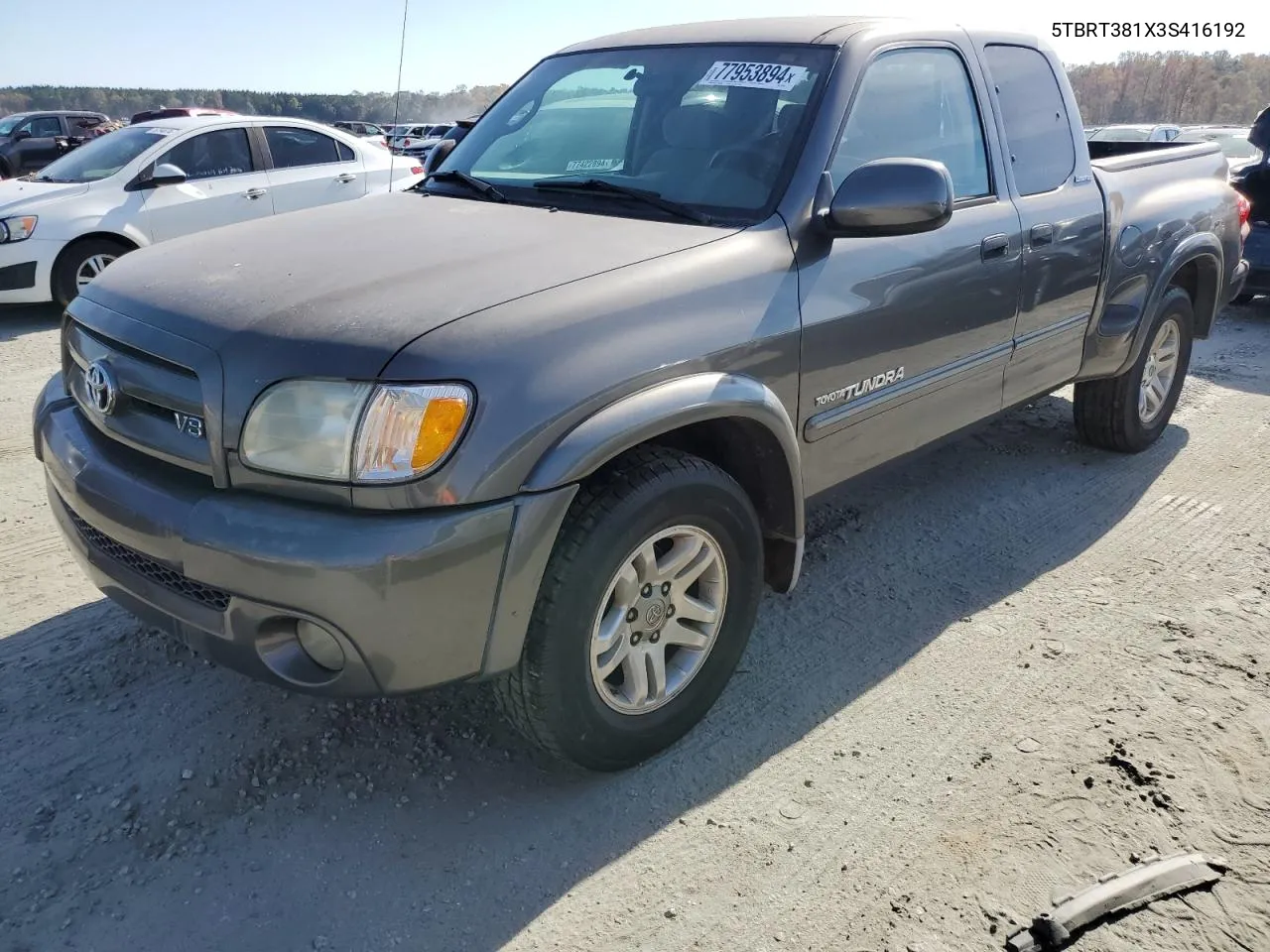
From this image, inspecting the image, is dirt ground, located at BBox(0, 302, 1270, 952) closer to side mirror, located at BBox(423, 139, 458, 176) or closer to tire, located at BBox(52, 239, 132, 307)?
side mirror, located at BBox(423, 139, 458, 176)

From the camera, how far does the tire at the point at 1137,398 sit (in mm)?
4703

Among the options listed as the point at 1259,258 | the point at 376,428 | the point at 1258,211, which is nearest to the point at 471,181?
the point at 376,428

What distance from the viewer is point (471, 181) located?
11.1 ft

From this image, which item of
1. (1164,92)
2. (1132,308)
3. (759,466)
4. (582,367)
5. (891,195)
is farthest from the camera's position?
(1164,92)

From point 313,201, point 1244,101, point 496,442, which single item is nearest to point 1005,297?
point 496,442

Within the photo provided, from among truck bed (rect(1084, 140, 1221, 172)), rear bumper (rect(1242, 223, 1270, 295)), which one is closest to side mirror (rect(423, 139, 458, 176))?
truck bed (rect(1084, 140, 1221, 172))

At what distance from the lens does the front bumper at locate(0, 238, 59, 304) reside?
727cm

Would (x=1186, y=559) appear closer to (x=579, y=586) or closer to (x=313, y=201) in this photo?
(x=579, y=586)

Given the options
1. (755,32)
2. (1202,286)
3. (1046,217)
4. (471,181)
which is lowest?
(1202,286)

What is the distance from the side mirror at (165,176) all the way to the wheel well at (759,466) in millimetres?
6635

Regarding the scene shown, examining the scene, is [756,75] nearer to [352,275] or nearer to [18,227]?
[352,275]

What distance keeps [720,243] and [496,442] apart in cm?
93

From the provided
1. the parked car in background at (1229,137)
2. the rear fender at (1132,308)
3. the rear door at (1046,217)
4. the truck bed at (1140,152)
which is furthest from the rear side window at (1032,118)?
the parked car in background at (1229,137)

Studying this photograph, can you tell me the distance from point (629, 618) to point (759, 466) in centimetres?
60
